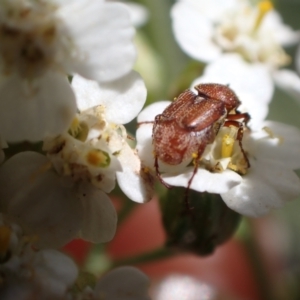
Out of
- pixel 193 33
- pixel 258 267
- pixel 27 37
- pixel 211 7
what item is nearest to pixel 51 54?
pixel 27 37

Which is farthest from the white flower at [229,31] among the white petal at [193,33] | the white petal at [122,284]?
the white petal at [122,284]

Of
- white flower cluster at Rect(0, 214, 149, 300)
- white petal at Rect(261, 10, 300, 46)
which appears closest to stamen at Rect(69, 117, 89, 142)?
white flower cluster at Rect(0, 214, 149, 300)

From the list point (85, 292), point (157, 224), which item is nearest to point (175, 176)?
point (85, 292)

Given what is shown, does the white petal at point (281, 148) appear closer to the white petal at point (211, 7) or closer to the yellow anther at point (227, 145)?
the yellow anther at point (227, 145)

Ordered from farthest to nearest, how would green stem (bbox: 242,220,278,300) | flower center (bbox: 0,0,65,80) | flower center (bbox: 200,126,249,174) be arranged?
green stem (bbox: 242,220,278,300), flower center (bbox: 200,126,249,174), flower center (bbox: 0,0,65,80)

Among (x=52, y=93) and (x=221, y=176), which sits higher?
(x=52, y=93)

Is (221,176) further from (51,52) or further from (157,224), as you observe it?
(157,224)

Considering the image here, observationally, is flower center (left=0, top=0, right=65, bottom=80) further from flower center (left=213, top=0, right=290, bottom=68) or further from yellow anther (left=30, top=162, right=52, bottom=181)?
flower center (left=213, top=0, right=290, bottom=68)
